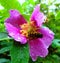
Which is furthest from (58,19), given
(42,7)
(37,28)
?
(37,28)

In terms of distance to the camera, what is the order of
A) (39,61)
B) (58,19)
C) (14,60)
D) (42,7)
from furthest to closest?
(42,7) < (58,19) < (39,61) < (14,60)

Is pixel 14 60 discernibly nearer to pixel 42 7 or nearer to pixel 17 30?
pixel 17 30

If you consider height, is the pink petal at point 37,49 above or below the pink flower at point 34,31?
below

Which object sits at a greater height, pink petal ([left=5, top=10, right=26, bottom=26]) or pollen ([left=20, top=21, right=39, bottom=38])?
pink petal ([left=5, top=10, right=26, bottom=26])
